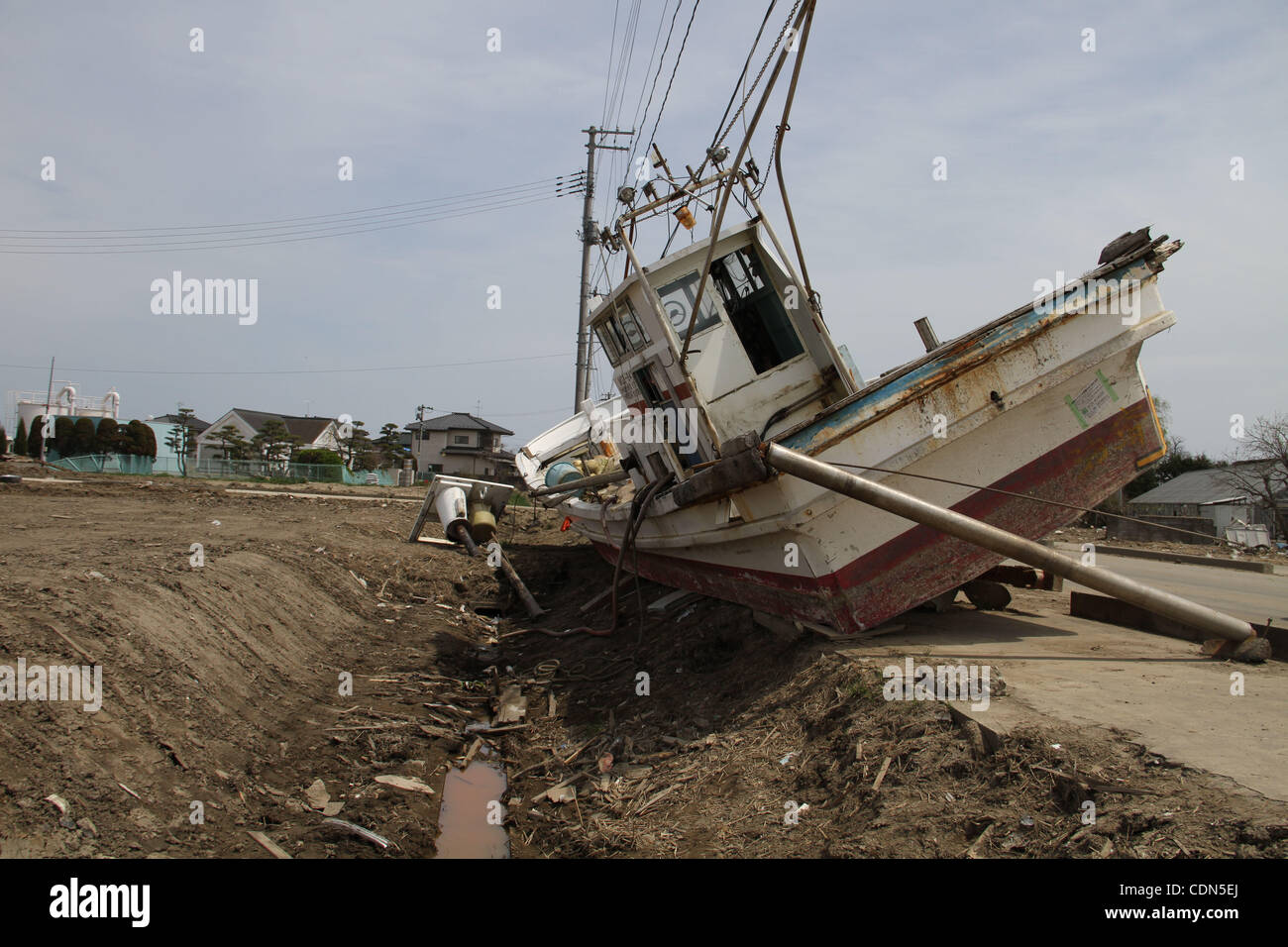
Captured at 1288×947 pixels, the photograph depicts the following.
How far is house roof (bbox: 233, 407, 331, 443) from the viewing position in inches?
2670

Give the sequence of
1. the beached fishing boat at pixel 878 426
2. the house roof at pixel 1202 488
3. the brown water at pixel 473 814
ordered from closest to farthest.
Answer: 1. the brown water at pixel 473 814
2. the beached fishing boat at pixel 878 426
3. the house roof at pixel 1202 488

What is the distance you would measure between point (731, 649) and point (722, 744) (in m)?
2.05

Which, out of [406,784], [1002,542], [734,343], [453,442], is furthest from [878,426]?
[453,442]

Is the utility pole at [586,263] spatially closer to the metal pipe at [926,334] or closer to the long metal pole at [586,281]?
the long metal pole at [586,281]

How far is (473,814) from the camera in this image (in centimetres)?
555

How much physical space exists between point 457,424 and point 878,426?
63.5m

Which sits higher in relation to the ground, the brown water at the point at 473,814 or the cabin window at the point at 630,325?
the cabin window at the point at 630,325

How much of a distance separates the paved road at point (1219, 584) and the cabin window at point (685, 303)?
153 inches

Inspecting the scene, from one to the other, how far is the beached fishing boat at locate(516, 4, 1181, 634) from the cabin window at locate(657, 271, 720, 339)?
0.01 m

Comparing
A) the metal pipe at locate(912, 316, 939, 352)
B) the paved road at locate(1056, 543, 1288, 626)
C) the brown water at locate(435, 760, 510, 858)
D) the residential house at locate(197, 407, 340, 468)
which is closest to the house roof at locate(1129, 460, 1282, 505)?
the paved road at locate(1056, 543, 1288, 626)

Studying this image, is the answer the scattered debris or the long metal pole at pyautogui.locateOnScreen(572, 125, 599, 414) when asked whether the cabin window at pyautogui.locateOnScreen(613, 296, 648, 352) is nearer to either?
the scattered debris

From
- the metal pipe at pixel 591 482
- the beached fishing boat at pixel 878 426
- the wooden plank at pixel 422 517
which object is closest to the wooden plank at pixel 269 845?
the beached fishing boat at pixel 878 426

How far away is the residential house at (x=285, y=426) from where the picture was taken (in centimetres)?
6607

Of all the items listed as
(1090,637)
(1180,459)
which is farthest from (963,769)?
(1180,459)
